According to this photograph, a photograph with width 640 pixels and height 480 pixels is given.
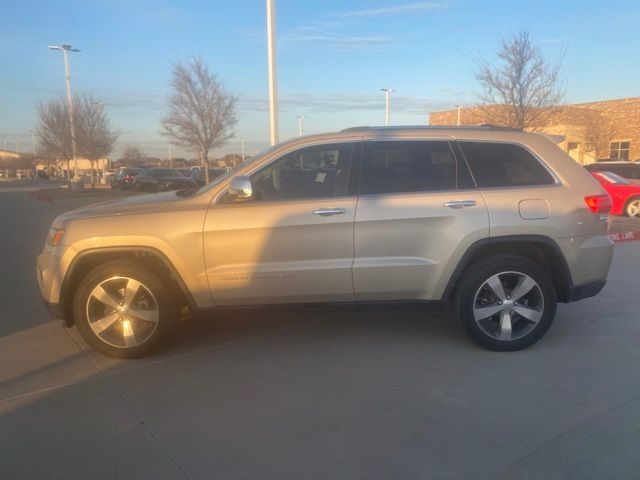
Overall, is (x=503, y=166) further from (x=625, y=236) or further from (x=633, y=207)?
(x=633, y=207)

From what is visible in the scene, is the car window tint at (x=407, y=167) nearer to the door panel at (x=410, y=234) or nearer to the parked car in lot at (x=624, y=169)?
the door panel at (x=410, y=234)

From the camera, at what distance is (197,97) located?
2202 centimetres

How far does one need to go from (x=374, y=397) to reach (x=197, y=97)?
20.6 metres

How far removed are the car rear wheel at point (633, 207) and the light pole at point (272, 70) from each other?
9551 millimetres

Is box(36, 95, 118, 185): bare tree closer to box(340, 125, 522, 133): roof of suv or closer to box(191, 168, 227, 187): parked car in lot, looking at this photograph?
box(191, 168, 227, 187): parked car in lot

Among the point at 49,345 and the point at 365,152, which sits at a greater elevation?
the point at 365,152

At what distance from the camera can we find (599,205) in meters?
4.22

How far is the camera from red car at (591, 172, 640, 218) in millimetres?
13547

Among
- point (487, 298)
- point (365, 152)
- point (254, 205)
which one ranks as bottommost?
point (487, 298)

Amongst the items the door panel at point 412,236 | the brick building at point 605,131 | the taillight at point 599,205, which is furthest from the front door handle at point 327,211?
the brick building at point 605,131

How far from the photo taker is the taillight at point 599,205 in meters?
4.21

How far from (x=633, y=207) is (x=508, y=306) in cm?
1176

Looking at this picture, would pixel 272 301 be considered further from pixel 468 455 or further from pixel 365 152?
pixel 468 455

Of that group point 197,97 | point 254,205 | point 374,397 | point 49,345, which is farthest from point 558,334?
point 197,97
